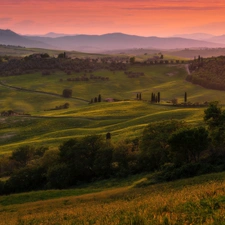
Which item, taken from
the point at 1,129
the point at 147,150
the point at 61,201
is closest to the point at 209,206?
the point at 61,201

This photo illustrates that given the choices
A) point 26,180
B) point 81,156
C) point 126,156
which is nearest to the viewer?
point 126,156

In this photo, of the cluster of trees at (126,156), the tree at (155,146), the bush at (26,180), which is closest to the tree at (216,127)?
the cluster of trees at (126,156)

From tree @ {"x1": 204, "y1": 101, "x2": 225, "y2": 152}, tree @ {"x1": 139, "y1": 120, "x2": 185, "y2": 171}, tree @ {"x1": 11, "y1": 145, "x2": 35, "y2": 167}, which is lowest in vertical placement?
tree @ {"x1": 11, "y1": 145, "x2": 35, "y2": 167}

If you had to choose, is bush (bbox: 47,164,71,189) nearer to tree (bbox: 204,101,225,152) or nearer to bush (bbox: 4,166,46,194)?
bush (bbox: 4,166,46,194)

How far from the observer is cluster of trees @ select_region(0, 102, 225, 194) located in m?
47.4

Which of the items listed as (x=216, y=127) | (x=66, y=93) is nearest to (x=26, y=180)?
(x=216, y=127)

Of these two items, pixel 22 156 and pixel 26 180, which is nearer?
pixel 26 180

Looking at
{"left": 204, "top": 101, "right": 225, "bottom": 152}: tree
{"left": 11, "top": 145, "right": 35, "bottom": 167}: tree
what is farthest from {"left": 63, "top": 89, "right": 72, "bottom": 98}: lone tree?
{"left": 204, "top": 101, "right": 225, "bottom": 152}: tree

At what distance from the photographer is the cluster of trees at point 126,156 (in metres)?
47.4

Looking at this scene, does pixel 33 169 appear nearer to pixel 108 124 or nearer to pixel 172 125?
pixel 172 125

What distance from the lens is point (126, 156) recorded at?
181 ft

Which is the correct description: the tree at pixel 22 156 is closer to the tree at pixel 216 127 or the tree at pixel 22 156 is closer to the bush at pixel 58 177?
the bush at pixel 58 177

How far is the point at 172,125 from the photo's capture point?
2258 inches

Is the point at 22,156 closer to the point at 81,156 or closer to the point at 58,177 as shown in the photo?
the point at 81,156
